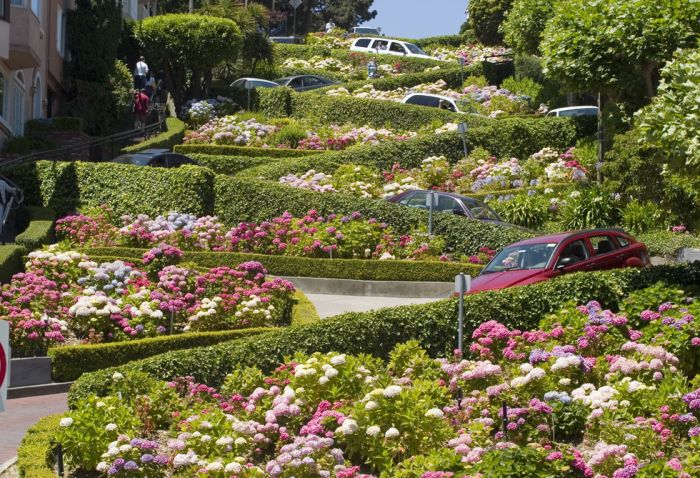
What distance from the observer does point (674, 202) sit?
945 inches

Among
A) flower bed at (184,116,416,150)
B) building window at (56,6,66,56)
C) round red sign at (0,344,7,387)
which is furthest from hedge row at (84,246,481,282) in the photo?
building window at (56,6,66,56)

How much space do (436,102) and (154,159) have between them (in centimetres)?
1496

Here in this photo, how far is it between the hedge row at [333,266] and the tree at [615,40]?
655 centimetres

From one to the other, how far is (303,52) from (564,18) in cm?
3740

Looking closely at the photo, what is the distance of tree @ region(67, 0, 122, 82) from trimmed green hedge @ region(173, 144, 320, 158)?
5.22 metres

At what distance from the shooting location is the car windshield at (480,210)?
28.6 metres

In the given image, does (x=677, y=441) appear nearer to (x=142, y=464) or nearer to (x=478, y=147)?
(x=142, y=464)

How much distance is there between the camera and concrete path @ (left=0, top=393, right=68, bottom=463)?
15.5m

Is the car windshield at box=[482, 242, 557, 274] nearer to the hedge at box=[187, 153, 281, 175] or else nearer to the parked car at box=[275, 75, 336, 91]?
the hedge at box=[187, 153, 281, 175]

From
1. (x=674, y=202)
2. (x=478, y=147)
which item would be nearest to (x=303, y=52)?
(x=478, y=147)

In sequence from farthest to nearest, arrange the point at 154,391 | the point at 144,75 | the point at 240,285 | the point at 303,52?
the point at 303,52 → the point at 144,75 → the point at 240,285 → the point at 154,391

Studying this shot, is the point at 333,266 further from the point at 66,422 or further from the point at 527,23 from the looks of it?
the point at 527,23

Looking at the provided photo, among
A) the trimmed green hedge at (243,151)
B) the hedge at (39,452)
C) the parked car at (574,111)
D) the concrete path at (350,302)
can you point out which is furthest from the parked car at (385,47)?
the hedge at (39,452)

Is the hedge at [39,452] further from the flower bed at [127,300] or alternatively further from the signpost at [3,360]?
the flower bed at [127,300]
